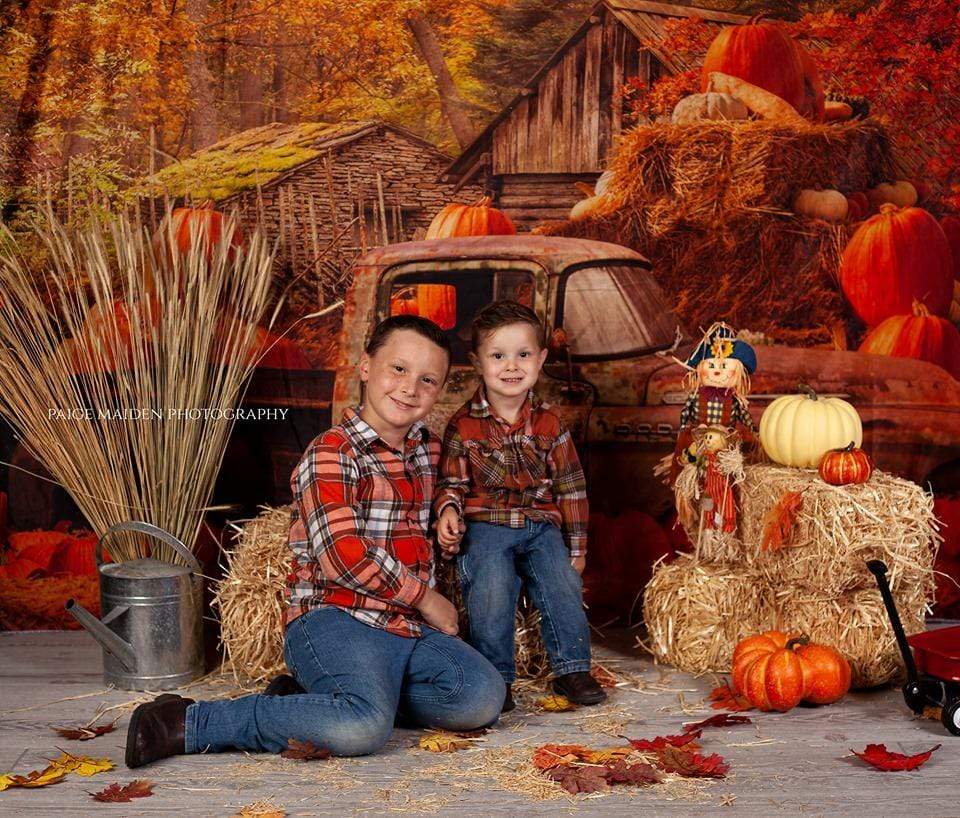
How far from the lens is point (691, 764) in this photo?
→ 8.59 ft

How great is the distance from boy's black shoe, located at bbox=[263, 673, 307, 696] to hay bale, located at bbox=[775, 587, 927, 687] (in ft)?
4.87

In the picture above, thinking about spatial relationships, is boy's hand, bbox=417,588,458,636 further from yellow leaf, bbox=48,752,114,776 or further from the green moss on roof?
the green moss on roof

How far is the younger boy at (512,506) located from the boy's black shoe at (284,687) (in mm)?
530

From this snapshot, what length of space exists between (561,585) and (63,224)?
224cm

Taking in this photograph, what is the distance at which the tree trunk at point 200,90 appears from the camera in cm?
403

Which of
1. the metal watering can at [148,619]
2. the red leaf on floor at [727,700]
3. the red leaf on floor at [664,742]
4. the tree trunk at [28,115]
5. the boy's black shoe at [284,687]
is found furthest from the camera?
the tree trunk at [28,115]

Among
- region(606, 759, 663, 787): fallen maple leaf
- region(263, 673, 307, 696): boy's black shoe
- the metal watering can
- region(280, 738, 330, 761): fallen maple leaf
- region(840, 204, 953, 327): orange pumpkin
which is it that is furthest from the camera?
region(840, 204, 953, 327): orange pumpkin

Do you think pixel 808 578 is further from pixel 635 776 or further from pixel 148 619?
pixel 148 619

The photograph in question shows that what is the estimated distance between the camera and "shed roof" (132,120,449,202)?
407 cm

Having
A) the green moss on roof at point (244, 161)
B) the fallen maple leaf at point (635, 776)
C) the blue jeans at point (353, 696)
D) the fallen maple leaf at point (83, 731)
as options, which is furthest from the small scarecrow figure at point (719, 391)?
the fallen maple leaf at point (83, 731)

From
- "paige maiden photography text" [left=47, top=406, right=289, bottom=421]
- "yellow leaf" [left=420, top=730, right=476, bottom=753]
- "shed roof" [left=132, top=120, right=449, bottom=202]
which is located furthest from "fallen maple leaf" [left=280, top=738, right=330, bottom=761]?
"shed roof" [left=132, top=120, right=449, bottom=202]

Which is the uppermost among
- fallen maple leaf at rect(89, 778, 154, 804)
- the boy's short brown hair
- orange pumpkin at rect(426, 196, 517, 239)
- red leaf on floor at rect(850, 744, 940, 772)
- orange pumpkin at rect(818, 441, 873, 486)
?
orange pumpkin at rect(426, 196, 517, 239)

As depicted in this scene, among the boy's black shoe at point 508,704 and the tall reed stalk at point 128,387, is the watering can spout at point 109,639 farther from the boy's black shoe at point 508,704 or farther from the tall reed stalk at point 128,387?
the boy's black shoe at point 508,704

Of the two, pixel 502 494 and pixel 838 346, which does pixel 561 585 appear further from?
pixel 838 346
